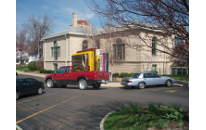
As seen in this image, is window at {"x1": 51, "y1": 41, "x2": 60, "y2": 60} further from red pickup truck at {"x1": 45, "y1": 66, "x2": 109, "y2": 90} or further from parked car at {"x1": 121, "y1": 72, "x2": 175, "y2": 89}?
parked car at {"x1": 121, "y1": 72, "x2": 175, "y2": 89}

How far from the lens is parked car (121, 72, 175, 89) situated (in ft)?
47.7

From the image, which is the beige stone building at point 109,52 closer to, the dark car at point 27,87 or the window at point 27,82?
the dark car at point 27,87

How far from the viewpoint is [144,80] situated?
14.9 metres

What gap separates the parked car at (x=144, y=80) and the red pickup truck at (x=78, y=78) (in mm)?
2069

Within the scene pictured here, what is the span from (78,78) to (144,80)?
5875mm

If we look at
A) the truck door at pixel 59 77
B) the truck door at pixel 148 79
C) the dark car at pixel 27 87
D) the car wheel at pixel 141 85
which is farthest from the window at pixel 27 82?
the truck door at pixel 148 79

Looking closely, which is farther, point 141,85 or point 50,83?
point 50,83

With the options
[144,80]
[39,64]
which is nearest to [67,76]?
[144,80]

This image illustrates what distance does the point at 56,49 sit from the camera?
31234 mm

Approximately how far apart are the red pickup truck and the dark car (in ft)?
9.52

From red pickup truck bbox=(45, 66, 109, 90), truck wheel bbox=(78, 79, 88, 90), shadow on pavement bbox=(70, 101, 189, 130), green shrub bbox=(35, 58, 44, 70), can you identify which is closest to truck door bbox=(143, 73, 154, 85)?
red pickup truck bbox=(45, 66, 109, 90)

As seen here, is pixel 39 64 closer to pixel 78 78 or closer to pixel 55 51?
pixel 55 51
